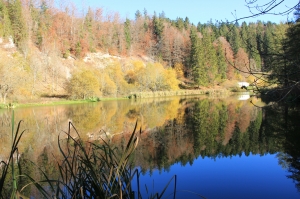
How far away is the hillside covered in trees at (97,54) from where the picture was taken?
105 feet

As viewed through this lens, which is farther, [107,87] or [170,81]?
[170,81]

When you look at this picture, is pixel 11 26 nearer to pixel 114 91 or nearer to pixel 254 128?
pixel 114 91

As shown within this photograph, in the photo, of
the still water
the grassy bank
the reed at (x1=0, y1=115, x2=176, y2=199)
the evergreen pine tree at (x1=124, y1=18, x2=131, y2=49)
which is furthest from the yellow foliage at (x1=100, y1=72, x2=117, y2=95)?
the reed at (x1=0, y1=115, x2=176, y2=199)

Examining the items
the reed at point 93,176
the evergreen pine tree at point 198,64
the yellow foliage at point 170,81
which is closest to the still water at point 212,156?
the reed at point 93,176

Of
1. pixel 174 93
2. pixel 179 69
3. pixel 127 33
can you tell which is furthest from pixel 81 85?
pixel 127 33

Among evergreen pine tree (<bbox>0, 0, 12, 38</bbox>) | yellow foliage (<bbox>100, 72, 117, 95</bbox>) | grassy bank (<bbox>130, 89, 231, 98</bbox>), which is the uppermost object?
evergreen pine tree (<bbox>0, 0, 12, 38</bbox>)

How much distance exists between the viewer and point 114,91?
36.2 meters

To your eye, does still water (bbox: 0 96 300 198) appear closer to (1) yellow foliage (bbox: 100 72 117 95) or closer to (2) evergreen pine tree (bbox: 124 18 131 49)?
(1) yellow foliage (bbox: 100 72 117 95)

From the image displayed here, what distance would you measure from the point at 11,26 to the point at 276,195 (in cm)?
4523

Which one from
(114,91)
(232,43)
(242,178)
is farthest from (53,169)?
(232,43)

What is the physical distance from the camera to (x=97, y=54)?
168ft

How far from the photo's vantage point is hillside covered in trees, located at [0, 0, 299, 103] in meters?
32.0

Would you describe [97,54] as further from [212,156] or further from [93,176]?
[93,176]

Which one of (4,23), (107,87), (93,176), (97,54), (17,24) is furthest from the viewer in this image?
(97,54)
